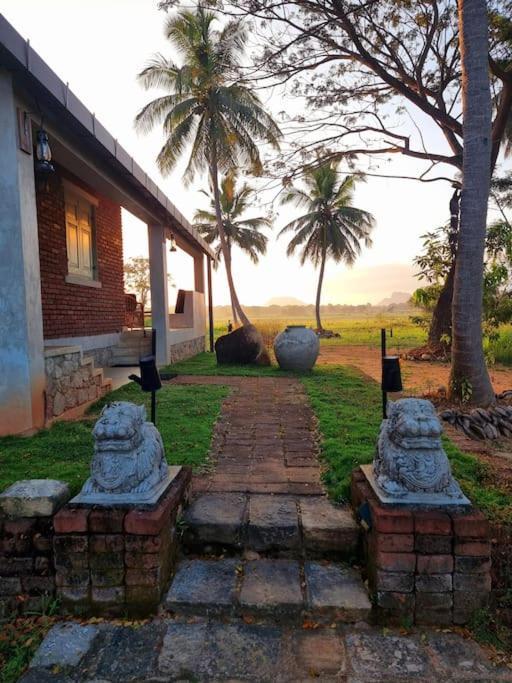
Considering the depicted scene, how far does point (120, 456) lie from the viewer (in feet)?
7.55

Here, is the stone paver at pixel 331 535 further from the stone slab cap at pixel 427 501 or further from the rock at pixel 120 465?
the rock at pixel 120 465

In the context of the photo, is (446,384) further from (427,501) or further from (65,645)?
(65,645)

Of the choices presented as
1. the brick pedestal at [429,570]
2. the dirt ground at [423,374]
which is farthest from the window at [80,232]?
the brick pedestal at [429,570]

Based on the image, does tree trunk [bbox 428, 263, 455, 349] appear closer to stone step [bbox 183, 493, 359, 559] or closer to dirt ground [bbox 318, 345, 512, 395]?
dirt ground [bbox 318, 345, 512, 395]

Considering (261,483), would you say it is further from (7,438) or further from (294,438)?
(7,438)

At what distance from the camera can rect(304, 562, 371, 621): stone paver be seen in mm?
2084

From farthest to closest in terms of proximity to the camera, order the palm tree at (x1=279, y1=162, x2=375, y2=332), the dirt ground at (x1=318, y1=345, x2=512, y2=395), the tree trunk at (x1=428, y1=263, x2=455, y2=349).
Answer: the palm tree at (x1=279, y1=162, x2=375, y2=332)
the tree trunk at (x1=428, y1=263, x2=455, y2=349)
the dirt ground at (x1=318, y1=345, x2=512, y2=395)

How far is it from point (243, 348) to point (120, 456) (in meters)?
7.67

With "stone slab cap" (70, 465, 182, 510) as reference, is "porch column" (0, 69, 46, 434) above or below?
above

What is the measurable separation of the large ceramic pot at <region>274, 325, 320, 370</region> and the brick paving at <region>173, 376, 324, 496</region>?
216 centimetres

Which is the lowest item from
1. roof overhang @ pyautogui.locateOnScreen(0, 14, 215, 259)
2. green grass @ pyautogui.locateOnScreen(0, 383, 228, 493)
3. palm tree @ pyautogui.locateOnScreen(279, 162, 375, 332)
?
green grass @ pyautogui.locateOnScreen(0, 383, 228, 493)

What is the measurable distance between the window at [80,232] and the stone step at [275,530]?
5.84m

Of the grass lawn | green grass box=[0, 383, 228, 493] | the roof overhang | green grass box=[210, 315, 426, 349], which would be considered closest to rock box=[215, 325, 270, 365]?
the grass lawn

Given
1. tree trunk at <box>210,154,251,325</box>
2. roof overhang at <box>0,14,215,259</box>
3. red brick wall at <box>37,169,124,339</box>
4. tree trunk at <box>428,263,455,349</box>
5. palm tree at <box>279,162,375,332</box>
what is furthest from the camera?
palm tree at <box>279,162,375,332</box>
